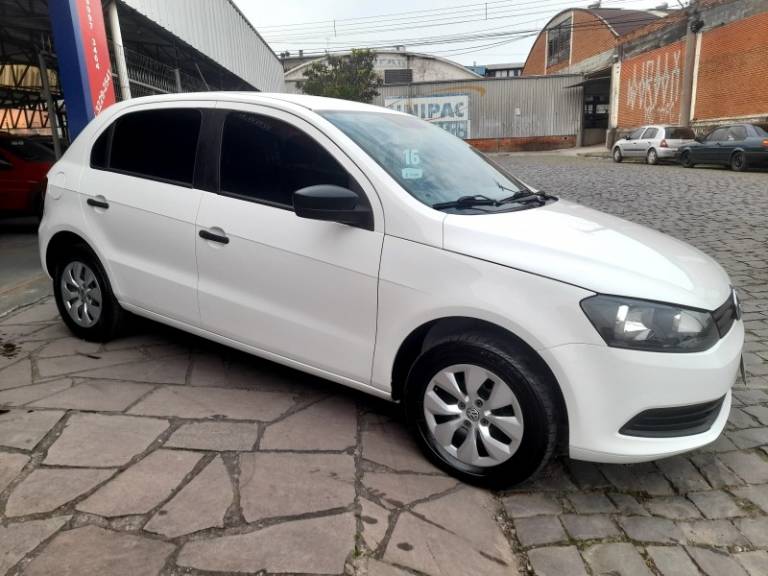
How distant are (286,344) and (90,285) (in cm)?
176

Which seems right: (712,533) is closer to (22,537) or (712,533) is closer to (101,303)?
(22,537)

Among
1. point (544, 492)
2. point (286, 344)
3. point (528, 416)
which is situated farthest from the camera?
point (286, 344)

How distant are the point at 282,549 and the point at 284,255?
1.39 metres

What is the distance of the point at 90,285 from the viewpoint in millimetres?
4062

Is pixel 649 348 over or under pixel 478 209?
under

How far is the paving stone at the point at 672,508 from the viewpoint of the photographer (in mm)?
2533

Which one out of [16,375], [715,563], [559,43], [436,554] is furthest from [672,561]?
[559,43]

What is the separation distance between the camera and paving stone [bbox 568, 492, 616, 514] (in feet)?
8.45

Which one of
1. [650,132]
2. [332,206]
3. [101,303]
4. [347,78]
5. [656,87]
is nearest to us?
[332,206]

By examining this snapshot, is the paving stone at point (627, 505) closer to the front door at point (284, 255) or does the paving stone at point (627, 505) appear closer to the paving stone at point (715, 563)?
the paving stone at point (715, 563)

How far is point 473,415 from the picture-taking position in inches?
103

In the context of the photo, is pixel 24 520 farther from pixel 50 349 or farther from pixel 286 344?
pixel 50 349

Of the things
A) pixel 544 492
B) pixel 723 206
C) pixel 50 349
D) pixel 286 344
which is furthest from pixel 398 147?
pixel 723 206

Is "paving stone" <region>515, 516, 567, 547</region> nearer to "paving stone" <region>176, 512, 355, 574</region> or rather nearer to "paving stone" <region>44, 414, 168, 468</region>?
"paving stone" <region>176, 512, 355, 574</region>
